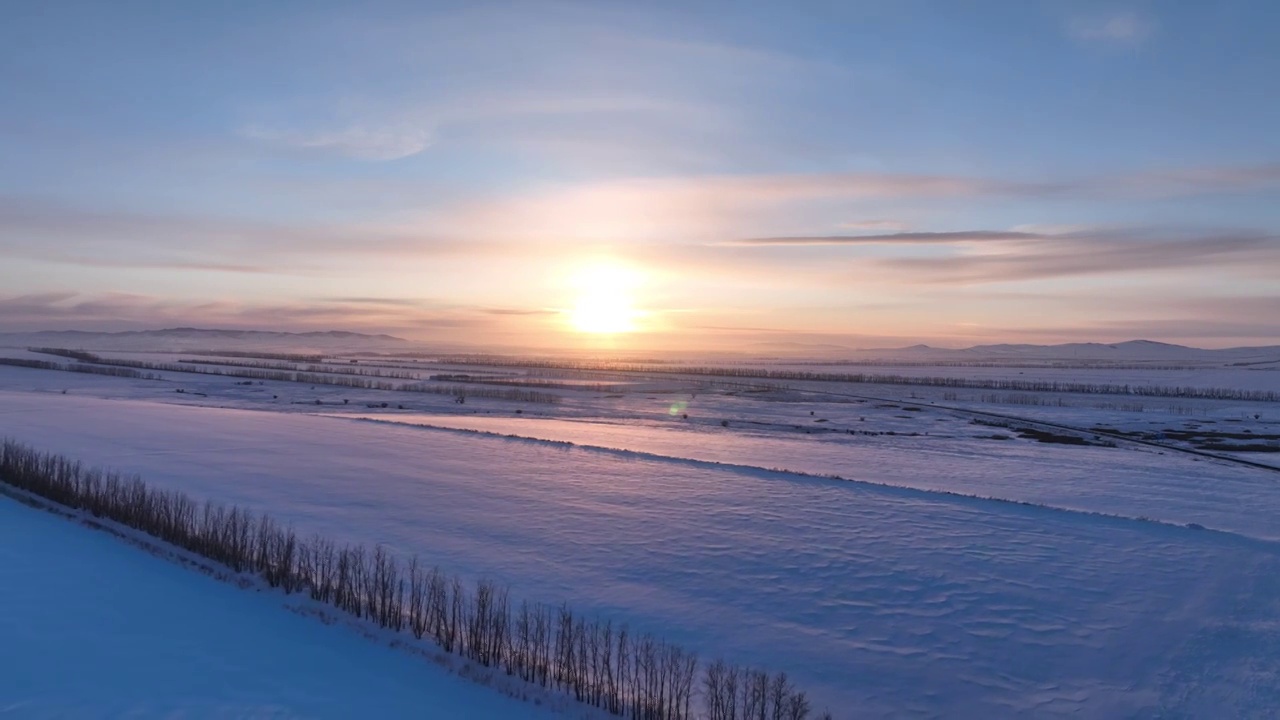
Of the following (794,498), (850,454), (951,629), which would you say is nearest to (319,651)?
(951,629)

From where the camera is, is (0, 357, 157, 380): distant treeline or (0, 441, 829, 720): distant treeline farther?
(0, 357, 157, 380): distant treeline

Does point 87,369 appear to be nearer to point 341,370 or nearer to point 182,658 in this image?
point 341,370

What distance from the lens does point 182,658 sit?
9008 mm

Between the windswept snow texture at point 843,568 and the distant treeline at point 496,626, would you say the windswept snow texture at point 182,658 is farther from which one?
the windswept snow texture at point 843,568

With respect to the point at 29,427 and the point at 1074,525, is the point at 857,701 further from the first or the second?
the point at 29,427

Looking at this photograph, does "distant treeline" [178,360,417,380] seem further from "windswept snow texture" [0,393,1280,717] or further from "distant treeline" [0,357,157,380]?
"windswept snow texture" [0,393,1280,717]

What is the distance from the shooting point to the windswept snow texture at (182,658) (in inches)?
313

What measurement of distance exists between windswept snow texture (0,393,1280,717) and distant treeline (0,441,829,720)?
2.50 feet

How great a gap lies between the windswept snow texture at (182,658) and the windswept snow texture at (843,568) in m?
3.44

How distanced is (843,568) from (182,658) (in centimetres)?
1034

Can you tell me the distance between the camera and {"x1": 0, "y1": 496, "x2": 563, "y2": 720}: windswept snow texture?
794 cm

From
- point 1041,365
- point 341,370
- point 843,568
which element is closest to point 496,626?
point 843,568

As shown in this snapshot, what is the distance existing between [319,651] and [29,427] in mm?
26052

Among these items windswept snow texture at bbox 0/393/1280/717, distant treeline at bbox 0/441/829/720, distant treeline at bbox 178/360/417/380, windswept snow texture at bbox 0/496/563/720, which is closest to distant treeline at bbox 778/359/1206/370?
distant treeline at bbox 178/360/417/380
